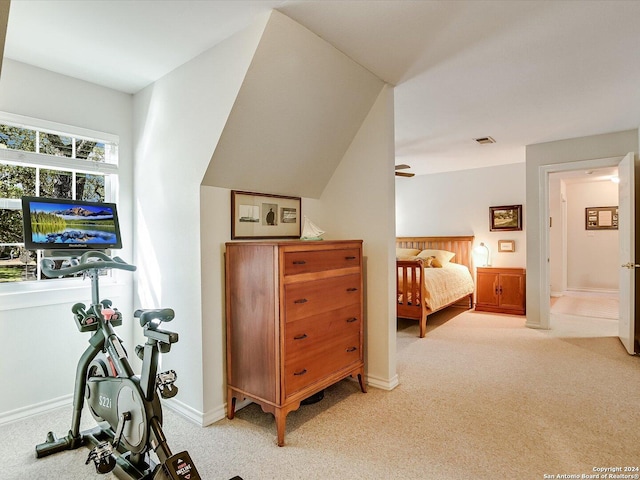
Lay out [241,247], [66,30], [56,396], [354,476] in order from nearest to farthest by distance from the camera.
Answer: [354,476], [66,30], [241,247], [56,396]

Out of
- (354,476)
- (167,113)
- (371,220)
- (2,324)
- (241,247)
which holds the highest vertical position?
(167,113)

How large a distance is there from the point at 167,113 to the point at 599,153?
4865 mm

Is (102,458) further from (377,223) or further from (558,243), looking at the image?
(558,243)

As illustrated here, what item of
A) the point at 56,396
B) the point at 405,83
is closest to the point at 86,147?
the point at 56,396

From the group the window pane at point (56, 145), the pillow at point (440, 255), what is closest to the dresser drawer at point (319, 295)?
the window pane at point (56, 145)

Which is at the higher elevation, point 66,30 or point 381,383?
point 66,30

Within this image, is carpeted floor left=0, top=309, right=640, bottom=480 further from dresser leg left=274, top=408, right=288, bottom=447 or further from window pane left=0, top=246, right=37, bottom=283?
window pane left=0, top=246, right=37, bottom=283

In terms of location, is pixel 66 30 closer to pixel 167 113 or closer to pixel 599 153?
pixel 167 113

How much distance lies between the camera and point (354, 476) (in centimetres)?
185

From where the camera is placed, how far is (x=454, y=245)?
6578 millimetres

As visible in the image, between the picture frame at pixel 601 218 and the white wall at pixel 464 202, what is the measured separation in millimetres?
2581

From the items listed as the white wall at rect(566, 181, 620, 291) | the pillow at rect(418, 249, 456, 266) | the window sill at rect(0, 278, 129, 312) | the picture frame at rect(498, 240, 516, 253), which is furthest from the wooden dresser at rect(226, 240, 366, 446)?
the white wall at rect(566, 181, 620, 291)

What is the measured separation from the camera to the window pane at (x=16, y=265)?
254 cm

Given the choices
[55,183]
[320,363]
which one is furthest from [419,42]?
[55,183]
